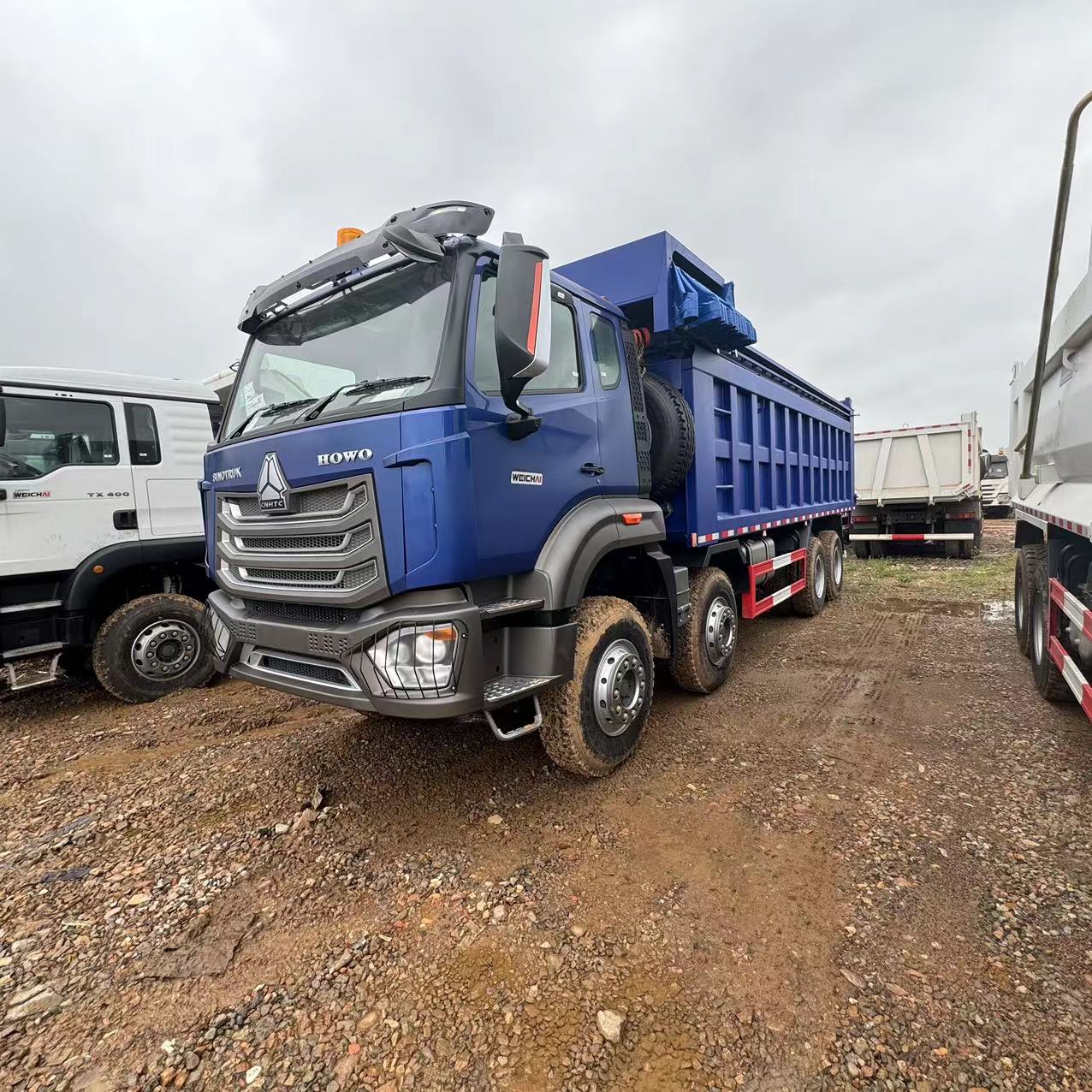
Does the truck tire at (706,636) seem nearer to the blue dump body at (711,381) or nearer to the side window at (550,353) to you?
the blue dump body at (711,381)

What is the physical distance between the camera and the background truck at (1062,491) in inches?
115

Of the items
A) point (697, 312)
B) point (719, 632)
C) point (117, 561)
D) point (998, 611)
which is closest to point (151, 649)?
point (117, 561)

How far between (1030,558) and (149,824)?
615 centimetres

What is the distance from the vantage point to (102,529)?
463 cm

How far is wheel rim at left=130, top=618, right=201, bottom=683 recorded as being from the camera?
473 cm

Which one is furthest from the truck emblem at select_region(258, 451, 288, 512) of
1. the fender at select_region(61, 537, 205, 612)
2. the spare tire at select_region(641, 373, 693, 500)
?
the fender at select_region(61, 537, 205, 612)

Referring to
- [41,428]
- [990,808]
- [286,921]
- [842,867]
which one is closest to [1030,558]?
[990,808]

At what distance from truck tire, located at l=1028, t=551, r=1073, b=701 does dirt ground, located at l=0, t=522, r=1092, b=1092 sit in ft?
0.54

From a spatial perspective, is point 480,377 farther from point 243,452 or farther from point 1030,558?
point 1030,558

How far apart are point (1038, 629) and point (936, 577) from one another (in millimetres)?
6023

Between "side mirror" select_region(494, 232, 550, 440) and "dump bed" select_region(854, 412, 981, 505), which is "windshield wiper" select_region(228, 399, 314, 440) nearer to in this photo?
"side mirror" select_region(494, 232, 550, 440)

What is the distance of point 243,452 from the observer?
2.90 metres

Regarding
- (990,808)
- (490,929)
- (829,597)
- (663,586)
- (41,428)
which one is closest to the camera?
(490,929)

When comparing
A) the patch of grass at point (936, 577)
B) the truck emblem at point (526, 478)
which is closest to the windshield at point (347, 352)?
the truck emblem at point (526, 478)
